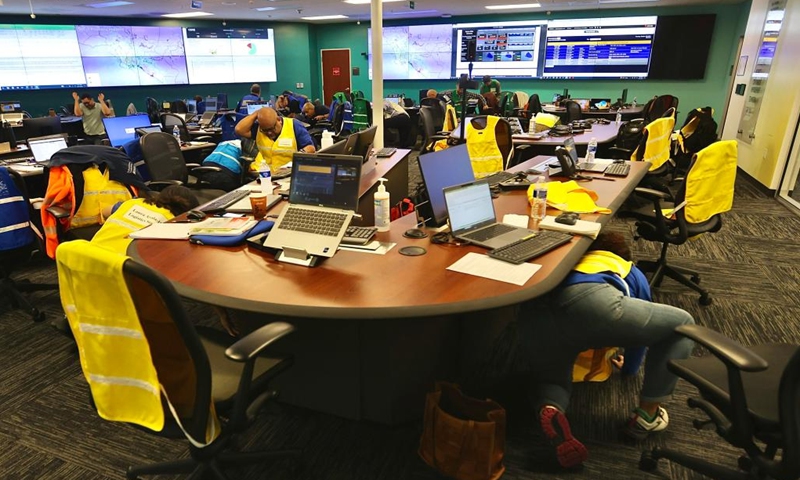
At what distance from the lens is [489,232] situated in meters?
2.18

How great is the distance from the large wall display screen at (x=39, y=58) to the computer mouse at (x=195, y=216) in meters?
10.0

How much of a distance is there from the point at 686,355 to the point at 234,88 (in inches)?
514

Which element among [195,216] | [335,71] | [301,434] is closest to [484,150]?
[195,216]

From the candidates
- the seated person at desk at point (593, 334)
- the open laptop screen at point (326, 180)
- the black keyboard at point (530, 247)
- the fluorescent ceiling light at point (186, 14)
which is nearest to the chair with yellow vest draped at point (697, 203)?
the seated person at desk at point (593, 334)

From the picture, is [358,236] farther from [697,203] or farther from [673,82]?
[673,82]

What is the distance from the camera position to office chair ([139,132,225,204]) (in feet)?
13.0

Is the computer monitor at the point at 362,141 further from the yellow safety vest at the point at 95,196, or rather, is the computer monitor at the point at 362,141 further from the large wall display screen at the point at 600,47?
the large wall display screen at the point at 600,47

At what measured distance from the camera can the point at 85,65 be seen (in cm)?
1028

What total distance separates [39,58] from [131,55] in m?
1.74

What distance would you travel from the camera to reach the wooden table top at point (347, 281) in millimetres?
1535

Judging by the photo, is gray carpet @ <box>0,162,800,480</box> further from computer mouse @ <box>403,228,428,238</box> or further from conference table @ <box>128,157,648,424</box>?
computer mouse @ <box>403,228,428,238</box>

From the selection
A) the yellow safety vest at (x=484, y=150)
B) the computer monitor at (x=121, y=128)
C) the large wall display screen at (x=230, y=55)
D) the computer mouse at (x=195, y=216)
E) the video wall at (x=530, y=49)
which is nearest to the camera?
the computer mouse at (x=195, y=216)

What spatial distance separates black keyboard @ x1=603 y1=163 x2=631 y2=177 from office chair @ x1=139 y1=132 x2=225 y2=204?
314 cm

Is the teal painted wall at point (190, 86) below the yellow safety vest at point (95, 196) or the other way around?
the other way around
